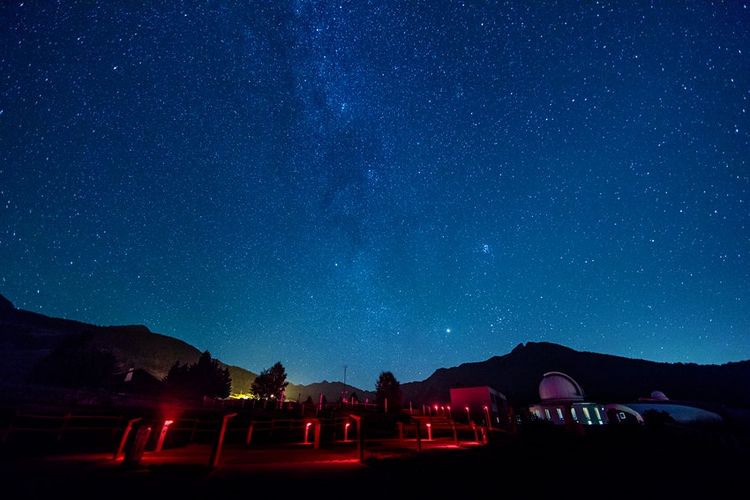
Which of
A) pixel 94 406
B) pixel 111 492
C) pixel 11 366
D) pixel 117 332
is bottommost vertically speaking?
pixel 111 492

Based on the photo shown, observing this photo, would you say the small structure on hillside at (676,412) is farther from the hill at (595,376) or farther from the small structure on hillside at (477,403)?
the hill at (595,376)

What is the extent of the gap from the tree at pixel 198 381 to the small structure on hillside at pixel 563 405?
192ft

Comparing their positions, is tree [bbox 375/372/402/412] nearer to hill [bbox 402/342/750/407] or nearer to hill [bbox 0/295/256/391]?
hill [bbox 402/342/750/407]

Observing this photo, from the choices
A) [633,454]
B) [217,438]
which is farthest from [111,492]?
[633,454]

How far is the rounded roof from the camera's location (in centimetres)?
Result: 5153

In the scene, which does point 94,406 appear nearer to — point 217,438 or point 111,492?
point 217,438

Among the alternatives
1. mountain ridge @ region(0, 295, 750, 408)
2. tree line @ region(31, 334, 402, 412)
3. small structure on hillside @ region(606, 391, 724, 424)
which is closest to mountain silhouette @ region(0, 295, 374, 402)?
mountain ridge @ region(0, 295, 750, 408)

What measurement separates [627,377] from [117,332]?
243 m

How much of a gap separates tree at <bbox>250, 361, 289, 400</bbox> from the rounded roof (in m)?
54.4

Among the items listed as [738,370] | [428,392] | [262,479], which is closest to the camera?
[262,479]

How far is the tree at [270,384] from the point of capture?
247ft

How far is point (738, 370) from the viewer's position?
120 m

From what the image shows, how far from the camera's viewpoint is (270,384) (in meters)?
76.4

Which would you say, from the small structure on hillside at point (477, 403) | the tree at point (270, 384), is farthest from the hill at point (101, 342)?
the small structure on hillside at point (477, 403)
